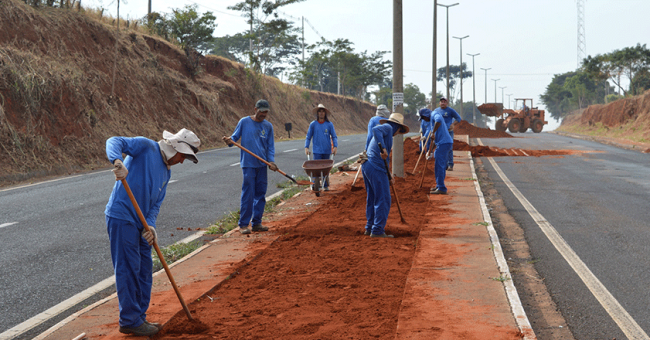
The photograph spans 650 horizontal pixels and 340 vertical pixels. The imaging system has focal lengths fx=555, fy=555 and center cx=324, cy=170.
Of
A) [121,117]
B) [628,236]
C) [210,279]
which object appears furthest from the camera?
[121,117]

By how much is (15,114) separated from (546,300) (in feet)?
60.1

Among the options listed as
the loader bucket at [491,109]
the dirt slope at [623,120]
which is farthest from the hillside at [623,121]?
the loader bucket at [491,109]

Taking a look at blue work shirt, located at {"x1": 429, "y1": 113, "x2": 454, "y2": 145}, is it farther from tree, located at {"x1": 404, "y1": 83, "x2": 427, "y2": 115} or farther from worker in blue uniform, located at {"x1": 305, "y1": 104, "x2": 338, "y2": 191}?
tree, located at {"x1": 404, "y1": 83, "x2": 427, "y2": 115}

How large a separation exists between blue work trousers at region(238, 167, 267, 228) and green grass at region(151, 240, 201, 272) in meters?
0.90

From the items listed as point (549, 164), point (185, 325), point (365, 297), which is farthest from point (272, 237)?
point (549, 164)

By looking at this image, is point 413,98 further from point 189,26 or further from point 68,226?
point 68,226

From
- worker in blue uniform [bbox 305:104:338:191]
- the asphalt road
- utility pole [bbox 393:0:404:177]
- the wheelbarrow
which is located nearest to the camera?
the asphalt road

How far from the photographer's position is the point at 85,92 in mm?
22594

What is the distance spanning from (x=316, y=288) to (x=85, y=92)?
20.2m

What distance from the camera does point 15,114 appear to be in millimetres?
18359

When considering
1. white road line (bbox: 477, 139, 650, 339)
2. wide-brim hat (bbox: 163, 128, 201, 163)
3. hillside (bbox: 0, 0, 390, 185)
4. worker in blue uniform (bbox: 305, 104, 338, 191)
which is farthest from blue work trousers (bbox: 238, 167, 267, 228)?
hillside (bbox: 0, 0, 390, 185)

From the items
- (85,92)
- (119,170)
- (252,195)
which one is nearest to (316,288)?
(119,170)

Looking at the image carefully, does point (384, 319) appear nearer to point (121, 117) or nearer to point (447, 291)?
point (447, 291)

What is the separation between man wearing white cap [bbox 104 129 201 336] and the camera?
4.16 meters
